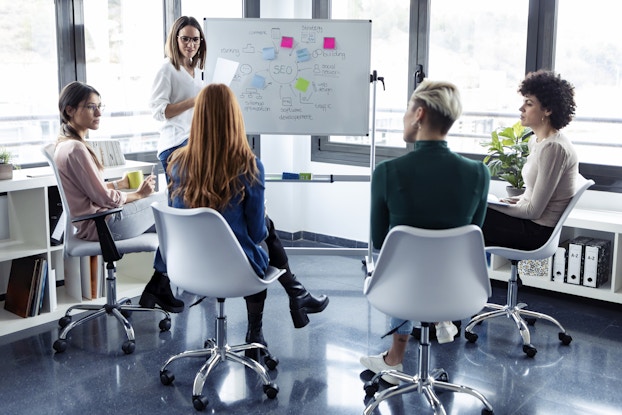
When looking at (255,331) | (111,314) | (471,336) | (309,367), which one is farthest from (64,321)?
(471,336)

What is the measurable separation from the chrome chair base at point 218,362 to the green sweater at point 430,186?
914 mm

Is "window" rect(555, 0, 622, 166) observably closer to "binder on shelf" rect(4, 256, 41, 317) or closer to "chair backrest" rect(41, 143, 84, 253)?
"chair backrest" rect(41, 143, 84, 253)

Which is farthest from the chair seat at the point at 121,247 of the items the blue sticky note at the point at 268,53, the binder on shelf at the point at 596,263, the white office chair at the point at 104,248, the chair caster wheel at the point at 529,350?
the binder on shelf at the point at 596,263

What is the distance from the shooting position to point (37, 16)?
13.6ft

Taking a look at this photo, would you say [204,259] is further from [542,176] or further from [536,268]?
[536,268]

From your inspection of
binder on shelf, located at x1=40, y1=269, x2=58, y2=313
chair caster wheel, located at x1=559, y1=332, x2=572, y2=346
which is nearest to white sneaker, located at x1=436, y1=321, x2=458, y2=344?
chair caster wheel, located at x1=559, y1=332, x2=572, y2=346

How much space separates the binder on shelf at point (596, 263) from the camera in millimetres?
4082

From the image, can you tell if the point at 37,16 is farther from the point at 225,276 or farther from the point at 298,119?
the point at 225,276

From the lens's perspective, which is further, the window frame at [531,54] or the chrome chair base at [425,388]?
the window frame at [531,54]

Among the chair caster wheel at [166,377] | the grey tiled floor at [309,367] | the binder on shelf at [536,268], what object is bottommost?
the grey tiled floor at [309,367]

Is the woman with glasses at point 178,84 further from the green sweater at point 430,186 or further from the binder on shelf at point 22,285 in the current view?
the green sweater at point 430,186

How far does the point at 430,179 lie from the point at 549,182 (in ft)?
3.59

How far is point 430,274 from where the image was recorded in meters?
2.38

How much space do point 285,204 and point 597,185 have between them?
2385 millimetres
